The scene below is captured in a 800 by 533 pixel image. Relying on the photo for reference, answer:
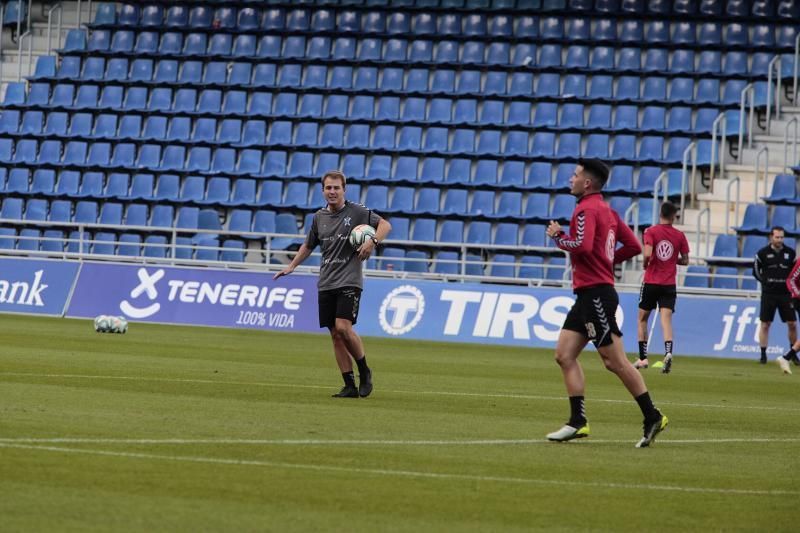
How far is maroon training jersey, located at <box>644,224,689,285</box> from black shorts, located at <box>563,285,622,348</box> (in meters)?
11.4

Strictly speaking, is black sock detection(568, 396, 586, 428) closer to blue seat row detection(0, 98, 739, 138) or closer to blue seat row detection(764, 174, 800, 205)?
blue seat row detection(764, 174, 800, 205)

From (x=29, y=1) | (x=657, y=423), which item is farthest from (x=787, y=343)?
(x=29, y=1)

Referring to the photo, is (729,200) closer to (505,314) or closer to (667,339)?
(505,314)

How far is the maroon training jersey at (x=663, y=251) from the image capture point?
75.2 feet

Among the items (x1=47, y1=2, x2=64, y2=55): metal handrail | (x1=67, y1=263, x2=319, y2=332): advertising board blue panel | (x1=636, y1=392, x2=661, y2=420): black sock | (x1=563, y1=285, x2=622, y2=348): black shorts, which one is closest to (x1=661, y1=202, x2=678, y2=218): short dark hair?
(x1=67, y1=263, x2=319, y2=332): advertising board blue panel

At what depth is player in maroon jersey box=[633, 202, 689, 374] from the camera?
22844mm

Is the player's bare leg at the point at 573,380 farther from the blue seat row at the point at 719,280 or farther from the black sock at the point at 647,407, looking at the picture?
the blue seat row at the point at 719,280

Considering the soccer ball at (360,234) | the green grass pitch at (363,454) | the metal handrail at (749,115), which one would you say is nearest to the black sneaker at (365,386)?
the green grass pitch at (363,454)

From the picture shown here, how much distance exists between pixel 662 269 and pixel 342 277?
9344mm

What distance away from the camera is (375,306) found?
2977 cm

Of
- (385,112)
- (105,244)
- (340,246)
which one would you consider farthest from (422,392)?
(385,112)

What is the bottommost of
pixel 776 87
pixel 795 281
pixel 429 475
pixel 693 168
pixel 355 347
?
pixel 429 475

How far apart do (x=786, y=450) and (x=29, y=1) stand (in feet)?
111

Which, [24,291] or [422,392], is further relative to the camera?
[24,291]
